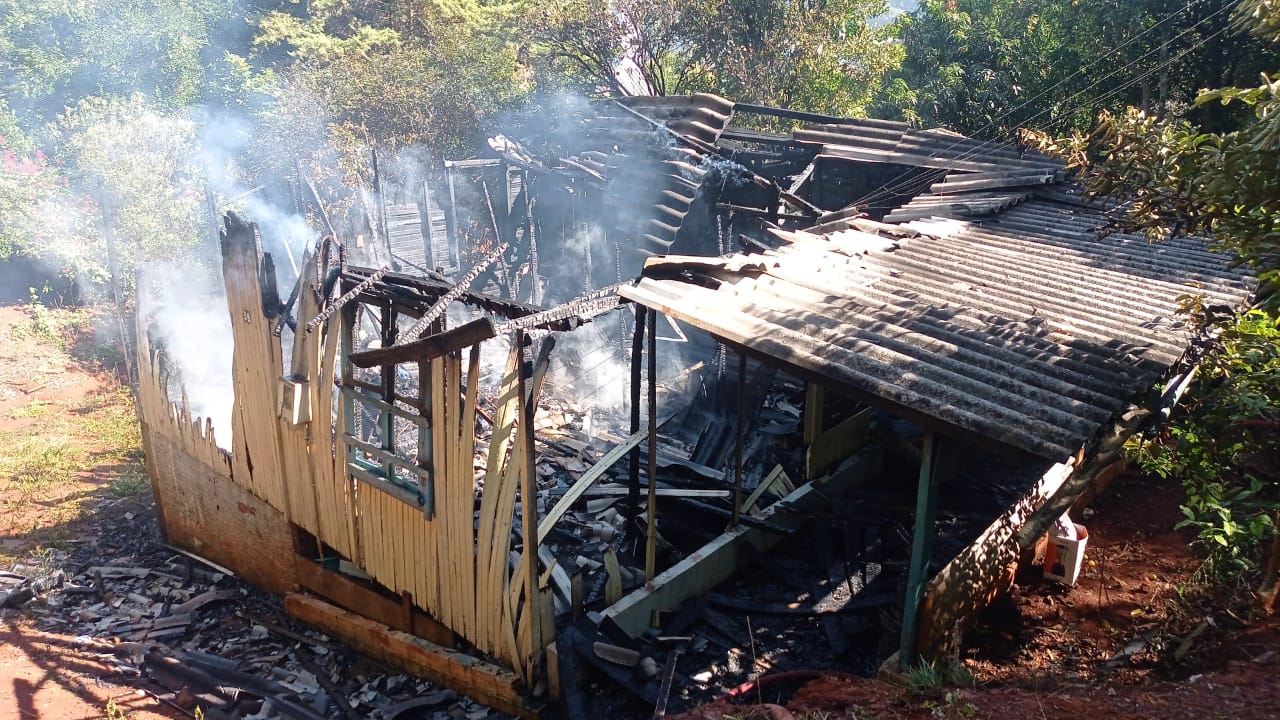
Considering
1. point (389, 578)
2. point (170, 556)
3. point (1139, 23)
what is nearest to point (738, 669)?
point (389, 578)

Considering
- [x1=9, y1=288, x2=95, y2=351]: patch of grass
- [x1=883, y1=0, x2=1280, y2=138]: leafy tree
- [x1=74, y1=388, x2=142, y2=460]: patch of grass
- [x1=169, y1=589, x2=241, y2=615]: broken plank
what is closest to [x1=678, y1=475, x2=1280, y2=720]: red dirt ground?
[x1=169, y1=589, x2=241, y2=615]: broken plank

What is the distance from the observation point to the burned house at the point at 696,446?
17.9ft

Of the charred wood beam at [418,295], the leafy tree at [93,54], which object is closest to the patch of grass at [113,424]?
the charred wood beam at [418,295]

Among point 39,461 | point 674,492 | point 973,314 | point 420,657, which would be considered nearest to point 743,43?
point 674,492

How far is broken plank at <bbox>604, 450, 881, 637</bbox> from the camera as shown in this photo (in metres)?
6.39

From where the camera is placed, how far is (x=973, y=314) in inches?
255

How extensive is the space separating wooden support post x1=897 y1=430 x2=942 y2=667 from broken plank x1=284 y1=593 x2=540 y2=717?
2.67 m

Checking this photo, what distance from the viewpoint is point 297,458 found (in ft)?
23.4

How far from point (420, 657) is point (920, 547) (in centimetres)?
401

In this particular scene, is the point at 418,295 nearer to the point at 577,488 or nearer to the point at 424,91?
the point at 577,488

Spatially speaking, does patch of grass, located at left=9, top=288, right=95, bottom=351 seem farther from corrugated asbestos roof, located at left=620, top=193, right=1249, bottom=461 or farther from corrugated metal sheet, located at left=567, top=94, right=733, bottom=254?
corrugated asbestos roof, located at left=620, top=193, right=1249, bottom=461

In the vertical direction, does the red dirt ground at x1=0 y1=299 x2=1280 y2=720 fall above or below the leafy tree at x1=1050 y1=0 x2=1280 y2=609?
below

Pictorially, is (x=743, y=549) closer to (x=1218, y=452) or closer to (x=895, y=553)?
(x=895, y=553)

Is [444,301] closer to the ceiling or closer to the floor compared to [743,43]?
closer to the floor
